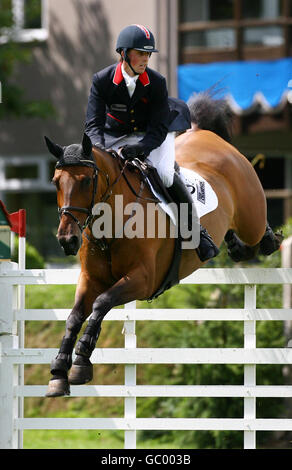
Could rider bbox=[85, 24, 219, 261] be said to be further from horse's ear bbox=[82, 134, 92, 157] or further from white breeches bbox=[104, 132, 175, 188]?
horse's ear bbox=[82, 134, 92, 157]

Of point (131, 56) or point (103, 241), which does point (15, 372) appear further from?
point (131, 56)

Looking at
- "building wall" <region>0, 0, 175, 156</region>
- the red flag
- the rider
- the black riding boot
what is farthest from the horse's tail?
"building wall" <region>0, 0, 175, 156</region>

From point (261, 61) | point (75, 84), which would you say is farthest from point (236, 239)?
point (75, 84)

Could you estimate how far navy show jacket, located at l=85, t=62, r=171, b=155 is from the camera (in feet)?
17.5

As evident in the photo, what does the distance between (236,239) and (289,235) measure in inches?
64.6

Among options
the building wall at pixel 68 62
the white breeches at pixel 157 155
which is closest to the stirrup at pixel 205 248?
the white breeches at pixel 157 155

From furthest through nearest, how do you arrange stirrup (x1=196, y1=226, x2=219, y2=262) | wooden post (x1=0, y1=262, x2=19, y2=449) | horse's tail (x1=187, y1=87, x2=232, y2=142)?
1. horse's tail (x1=187, y1=87, x2=232, y2=142)
2. wooden post (x1=0, y1=262, x2=19, y2=449)
3. stirrup (x1=196, y1=226, x2=219, y2=262)

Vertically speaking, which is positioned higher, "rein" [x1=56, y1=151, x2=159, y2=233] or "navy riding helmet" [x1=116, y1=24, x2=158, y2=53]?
"navy riding helmet" [x1=116, y1=24, x2=158, y2=53]

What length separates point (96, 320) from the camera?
4887 mm

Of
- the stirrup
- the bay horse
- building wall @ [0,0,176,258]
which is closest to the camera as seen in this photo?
the bay horse

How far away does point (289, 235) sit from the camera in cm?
846

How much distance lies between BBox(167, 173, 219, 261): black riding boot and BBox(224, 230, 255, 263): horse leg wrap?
47.0 inches

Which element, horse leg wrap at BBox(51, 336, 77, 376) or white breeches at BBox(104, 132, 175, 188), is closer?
horse leg wrap at BBox(51, 336, 77, 376)

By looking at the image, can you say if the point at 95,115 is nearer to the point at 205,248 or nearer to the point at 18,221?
the point at 18,221
